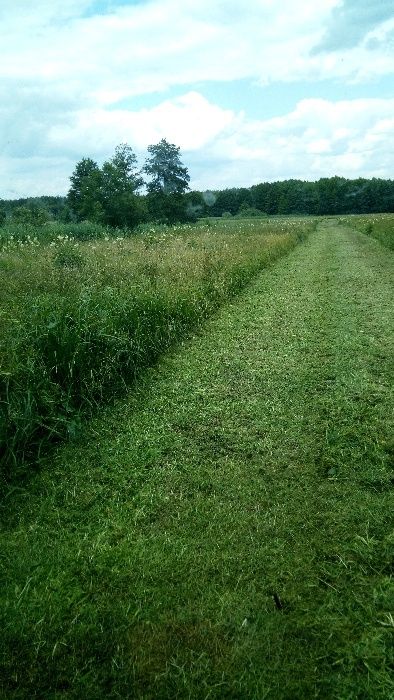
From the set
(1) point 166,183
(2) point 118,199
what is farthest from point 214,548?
(1) point 166,183

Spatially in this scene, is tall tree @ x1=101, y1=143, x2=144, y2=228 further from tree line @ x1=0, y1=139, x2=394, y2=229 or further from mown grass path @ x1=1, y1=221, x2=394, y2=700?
mown grass path @ x1=1, y1=221, x2=394, y2=700

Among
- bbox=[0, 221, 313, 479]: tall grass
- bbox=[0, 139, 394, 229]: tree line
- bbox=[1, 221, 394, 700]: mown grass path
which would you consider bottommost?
bbox=[1, 221, 394, 700]: mown grass path

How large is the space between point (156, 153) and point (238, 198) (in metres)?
60.5

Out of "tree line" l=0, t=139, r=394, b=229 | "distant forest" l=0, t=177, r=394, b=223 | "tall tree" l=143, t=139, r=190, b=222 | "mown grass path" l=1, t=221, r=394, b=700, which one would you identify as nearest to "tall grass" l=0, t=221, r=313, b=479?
"mown grass path" l=1, t=221, r=394, b=700

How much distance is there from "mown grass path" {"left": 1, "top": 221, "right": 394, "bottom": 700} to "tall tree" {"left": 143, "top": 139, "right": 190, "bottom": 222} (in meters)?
55.3

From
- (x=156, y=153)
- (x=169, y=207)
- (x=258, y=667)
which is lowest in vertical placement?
(x=258, y=667)

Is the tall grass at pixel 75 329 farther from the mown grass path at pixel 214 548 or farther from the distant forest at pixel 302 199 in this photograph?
the distant forest at pixel 302 199

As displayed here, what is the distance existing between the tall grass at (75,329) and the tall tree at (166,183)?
5062cm

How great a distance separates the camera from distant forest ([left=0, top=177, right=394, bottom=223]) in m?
98.4

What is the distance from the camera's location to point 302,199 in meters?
104

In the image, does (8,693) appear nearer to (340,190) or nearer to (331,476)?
(331,476)

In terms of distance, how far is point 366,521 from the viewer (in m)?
2.95

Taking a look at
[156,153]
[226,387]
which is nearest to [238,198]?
[156,153]

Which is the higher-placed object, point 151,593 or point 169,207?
Answer: point 169,207
